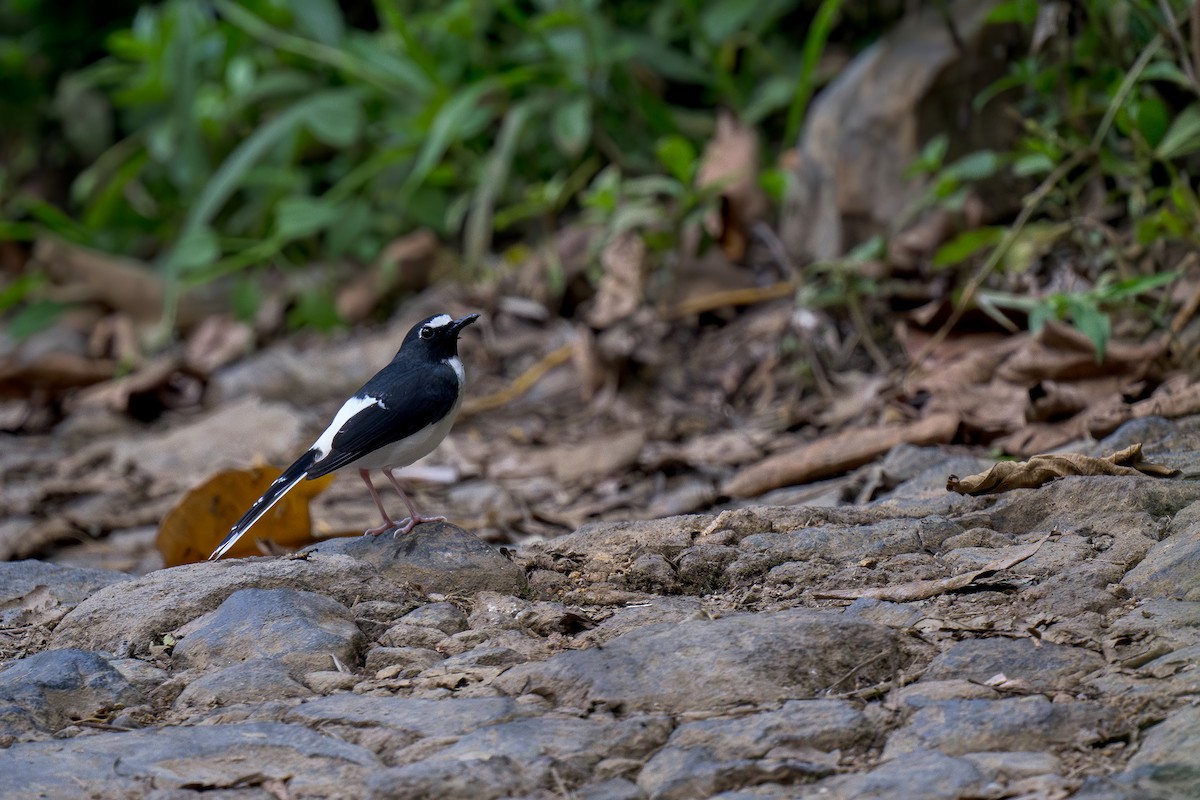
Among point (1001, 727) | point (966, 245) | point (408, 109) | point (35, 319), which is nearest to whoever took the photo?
point (1001, 727)

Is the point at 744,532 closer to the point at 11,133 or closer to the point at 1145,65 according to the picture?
the point at 1145,65

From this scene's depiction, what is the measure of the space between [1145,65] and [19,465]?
5.35 metres

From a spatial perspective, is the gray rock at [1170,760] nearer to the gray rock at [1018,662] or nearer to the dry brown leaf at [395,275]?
the gray rock at [1018,662]

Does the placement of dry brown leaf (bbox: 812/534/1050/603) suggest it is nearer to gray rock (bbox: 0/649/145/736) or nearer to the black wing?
the black wing

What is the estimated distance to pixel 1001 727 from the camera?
2.28 meters

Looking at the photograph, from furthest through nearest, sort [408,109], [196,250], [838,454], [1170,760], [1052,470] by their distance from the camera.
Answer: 1. [408,109]
2. [196,250]
3. [838,454]
4. [1052,470]
5. [1170,760]

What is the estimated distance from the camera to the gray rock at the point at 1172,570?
2719 millimetres

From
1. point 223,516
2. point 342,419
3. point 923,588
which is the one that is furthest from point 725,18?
point 923,588

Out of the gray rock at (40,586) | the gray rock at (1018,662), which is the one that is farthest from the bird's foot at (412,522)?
the gray rock at (1018,662)

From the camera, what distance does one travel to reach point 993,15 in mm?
5273

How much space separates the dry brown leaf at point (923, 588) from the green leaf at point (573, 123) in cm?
419

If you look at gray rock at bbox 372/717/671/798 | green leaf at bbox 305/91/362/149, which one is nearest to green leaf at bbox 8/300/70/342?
green leaf at bbox 305/91/362/149

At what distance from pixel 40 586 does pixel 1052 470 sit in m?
2.62

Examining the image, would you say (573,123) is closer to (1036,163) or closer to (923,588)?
(1036,163)
